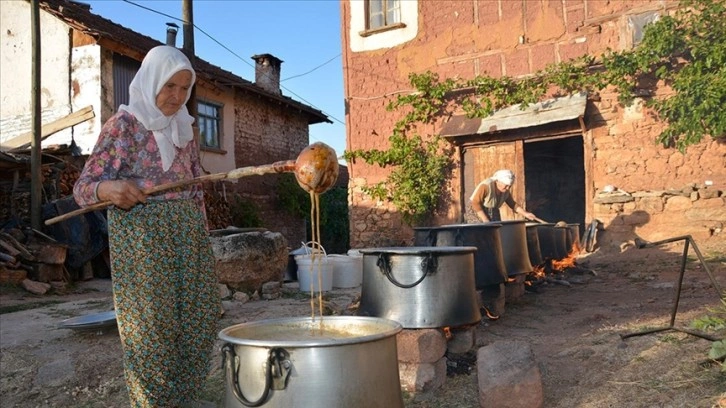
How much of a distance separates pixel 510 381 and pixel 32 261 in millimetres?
7855

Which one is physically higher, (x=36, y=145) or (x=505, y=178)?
(x=36, y=145)

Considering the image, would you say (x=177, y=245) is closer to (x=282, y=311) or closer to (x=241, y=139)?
(x=282, y=311)

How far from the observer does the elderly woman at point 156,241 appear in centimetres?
246

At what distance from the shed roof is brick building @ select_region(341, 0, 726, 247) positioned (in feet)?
12.3

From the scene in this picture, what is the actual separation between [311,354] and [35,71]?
9.61m

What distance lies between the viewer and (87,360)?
13.4 ft

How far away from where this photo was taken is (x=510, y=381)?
2.99 metres

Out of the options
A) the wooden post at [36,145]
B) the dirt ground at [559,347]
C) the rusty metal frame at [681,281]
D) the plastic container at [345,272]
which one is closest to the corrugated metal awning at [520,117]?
the dirt ground at [559,347]

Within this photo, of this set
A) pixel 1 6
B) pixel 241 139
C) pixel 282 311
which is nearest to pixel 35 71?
pixel 1 6

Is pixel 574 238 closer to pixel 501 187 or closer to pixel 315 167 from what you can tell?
pixel 501 187

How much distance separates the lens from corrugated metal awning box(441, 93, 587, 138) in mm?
8898

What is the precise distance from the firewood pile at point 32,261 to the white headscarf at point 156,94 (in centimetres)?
666

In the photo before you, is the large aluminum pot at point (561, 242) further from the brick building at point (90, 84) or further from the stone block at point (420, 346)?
the brick building at point (90, 84)

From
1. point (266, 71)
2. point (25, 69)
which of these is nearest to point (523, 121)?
Answer: point (25, 69)
